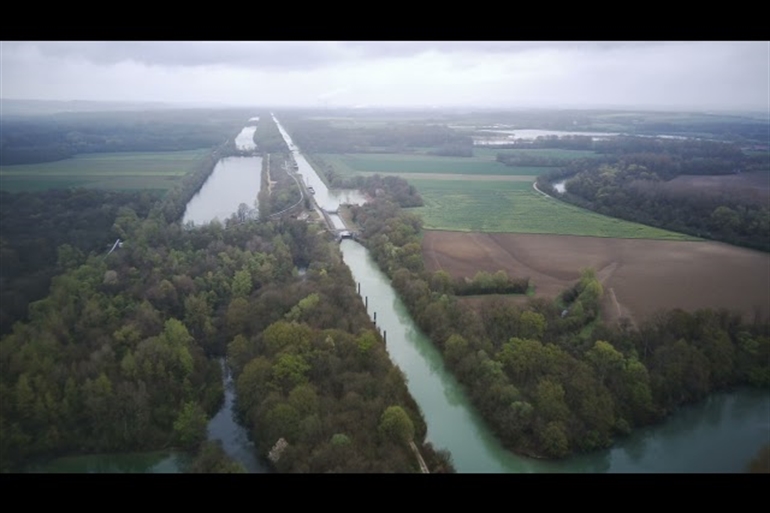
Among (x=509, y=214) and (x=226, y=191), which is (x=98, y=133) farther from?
(x=509, y=214)

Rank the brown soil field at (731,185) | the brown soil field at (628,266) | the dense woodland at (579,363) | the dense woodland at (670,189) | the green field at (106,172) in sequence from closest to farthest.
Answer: the dense woodland at (579,363) < the green field at (106,172) < the brown soil field at (628,266) < the dense woodland at (670,189) < the brown soil field at (731,185)

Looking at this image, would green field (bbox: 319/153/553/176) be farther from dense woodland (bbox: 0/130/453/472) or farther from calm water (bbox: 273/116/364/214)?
dense woodland (bbox: 0/130/453/472)

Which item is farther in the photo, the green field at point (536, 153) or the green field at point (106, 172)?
the green field at point (536, 153)

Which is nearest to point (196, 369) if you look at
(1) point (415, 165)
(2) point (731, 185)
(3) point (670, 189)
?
(2) point (731, 185)

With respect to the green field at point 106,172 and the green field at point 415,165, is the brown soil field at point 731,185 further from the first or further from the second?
the green field at point 106,172

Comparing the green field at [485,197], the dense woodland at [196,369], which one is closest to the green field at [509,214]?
the green field at [485,197]

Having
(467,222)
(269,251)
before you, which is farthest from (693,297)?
(269,251)

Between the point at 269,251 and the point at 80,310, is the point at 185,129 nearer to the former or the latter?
the point at 269,251
